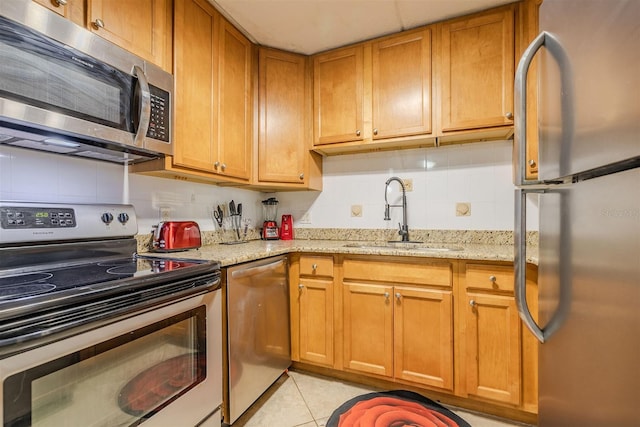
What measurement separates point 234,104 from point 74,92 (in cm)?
99

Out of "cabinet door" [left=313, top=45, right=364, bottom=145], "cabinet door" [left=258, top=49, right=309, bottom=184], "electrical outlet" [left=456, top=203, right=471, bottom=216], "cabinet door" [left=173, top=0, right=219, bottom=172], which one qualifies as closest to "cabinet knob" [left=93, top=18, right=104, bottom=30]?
"cabinet door" [left=173, top=0, right=219, bottom=172]

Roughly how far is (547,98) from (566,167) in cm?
22

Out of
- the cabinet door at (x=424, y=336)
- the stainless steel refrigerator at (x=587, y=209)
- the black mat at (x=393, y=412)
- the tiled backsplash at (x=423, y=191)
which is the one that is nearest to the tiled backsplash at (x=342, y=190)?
the tiled backsplash at (x=423, y=191)

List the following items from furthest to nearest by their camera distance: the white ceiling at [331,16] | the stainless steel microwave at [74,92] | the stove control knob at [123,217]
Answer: the white ceiling at [331,16] < the stove control knob at [123,217] < the stainless steel microwave at [74,92]

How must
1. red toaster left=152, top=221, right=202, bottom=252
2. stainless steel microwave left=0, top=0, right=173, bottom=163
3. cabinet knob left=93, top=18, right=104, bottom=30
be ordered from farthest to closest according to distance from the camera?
red toaster left=152, top=221, right=202, bottom=252 → cabinet knob left=93, top=18, right=104, bottom=30 → stainless steel microwave left=0, top=0, right=173, bottom=163

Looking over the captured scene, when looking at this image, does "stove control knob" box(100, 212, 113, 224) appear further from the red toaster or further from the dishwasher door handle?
the dishwasher door handle

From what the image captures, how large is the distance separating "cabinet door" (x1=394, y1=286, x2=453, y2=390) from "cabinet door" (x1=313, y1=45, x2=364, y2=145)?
1.16m

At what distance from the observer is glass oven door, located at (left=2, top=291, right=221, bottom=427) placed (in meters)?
0.74

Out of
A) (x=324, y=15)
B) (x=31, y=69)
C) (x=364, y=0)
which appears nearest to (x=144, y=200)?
(x=31, y=69)

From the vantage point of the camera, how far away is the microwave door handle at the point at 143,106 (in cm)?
126

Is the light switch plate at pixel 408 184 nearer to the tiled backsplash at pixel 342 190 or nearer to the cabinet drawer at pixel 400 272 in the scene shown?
the tiled backsplash at pixel 342 190

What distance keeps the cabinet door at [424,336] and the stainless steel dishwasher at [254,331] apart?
0.71m

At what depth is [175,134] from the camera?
1.54 metres

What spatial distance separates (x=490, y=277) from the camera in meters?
1.57
